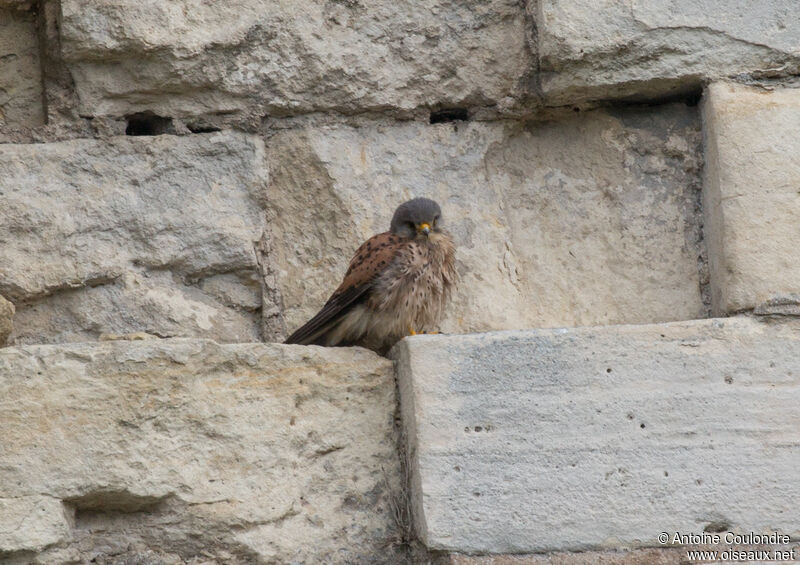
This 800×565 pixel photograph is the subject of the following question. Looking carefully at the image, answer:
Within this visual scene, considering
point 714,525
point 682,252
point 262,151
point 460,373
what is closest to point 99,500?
point 460,373

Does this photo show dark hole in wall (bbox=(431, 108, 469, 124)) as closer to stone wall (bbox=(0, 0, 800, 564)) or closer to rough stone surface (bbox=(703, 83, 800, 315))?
stone wall (bbox=(0, 0, 800, 564))

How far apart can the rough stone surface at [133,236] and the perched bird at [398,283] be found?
1.00 feet

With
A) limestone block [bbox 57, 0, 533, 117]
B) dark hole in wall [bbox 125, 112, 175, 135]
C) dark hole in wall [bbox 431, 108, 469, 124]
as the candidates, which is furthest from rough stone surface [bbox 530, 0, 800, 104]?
dark hole in wall [bbox 125, 112, 175, 135]

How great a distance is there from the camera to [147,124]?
13.0 feet

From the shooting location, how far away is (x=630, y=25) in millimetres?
3811

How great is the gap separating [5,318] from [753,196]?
2191 mm

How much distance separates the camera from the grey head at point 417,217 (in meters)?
3.86

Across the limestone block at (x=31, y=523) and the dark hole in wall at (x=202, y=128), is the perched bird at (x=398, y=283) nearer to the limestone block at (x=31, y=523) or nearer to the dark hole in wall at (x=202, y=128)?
the dark hole in wall at (x=202, y=128)

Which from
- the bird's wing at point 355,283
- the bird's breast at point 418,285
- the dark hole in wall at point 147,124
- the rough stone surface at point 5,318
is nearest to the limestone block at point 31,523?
the rough stone surface at point 5,318

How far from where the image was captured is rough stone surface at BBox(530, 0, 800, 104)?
3.81m

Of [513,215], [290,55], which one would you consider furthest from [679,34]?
[290,55]

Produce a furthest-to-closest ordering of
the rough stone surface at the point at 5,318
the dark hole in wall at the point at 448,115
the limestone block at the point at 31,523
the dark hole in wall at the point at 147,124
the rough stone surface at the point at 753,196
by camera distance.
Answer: the dark hole in wall at the point at 448,115 → the dark hole in wall at the point at 147,124 → the rough stone surface at the point at 753,196 → the rough stone surface at the point at 5,318 → the limestone block at the point at 31,523

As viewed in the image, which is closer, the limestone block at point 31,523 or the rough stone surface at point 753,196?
the limestone block at point 31,523

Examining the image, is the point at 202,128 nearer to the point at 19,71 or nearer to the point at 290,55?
the point at 290,55
